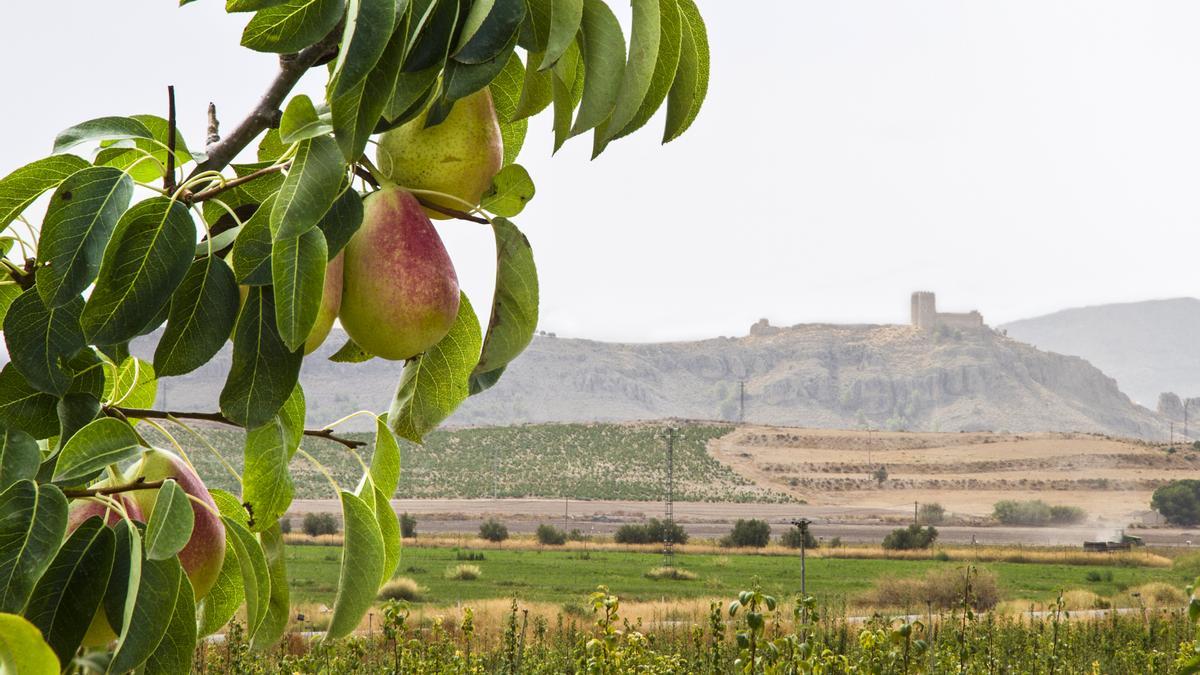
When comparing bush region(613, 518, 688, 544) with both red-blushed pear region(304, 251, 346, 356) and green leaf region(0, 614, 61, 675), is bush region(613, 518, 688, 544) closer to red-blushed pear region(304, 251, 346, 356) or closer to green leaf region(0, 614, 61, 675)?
red-blushed pear region(304, 251, 346, 356)

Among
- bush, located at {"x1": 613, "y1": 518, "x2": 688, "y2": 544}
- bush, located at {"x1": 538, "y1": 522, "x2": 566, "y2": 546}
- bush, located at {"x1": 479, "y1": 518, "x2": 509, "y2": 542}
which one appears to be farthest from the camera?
bush, located at {"x1": 479, "y1": 518, "x2": 509, "y2": 542}

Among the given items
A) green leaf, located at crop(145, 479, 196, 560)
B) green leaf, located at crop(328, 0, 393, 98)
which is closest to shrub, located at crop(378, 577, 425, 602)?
green leaf, located at crop(145, 479, 196, 560)

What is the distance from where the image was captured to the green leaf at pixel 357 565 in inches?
20.3

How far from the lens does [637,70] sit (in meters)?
0.45

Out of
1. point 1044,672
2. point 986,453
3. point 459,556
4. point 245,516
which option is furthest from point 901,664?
point 986,453

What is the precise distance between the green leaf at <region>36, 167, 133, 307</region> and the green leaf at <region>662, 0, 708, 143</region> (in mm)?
244

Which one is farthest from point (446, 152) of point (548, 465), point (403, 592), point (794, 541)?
point (548, 465)

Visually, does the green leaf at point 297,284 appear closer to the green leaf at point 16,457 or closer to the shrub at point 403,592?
the green leaf at point 16,457

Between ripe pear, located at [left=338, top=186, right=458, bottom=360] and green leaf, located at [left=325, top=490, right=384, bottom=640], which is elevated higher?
ripe pear, located at [left=338, top=186, right=458, bottom=360]

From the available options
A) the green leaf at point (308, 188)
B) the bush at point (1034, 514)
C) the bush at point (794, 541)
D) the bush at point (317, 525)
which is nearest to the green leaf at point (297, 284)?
the green leaf at point (308, 188)

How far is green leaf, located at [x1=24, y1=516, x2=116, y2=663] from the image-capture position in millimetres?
446

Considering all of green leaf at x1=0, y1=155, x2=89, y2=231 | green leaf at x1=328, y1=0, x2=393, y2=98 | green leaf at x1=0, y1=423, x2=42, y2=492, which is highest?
green leaf at x1=328, y1=0, x2=393, y2=98

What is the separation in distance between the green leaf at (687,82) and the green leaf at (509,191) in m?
0.07

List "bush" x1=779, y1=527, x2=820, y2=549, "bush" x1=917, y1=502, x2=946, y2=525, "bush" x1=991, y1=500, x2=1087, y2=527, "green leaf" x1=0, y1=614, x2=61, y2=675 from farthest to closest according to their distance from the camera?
"bush" x1=991, y1=500, x2=1087, y2=527 → "bush" x1=917, y1=502, x2=946, y2=525 → "bush" x1=779, y1=527, x2=820, y2=549 → "green leaf" x1=0, y1=614, x2=61, y2=675
